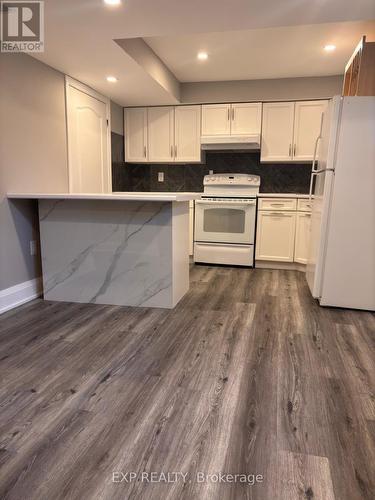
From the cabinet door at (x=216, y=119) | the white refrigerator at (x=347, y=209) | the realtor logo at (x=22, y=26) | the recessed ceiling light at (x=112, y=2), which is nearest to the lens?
the recessed ceiling light at (x=112, y=2)

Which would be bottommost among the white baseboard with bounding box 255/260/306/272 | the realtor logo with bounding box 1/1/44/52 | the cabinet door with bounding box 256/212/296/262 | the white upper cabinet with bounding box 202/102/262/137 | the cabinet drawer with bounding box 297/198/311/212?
the white baseboard with bounding box 255/260/306/272

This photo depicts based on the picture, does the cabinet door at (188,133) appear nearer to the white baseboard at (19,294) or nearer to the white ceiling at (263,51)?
the white ceiling at (263,51)

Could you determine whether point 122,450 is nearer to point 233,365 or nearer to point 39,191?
point 233,365

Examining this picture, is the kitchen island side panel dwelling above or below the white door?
below

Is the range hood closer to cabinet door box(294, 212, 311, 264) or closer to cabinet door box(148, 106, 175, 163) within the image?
cabinet door box(148, 106, 175, 163)

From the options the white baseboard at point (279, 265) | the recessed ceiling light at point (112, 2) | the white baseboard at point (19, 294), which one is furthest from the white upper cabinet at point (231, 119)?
the white baseboard at point (19, 294)

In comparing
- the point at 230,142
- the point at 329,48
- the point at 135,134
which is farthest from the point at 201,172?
the point at 329,48

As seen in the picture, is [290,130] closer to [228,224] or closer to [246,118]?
[246,118]

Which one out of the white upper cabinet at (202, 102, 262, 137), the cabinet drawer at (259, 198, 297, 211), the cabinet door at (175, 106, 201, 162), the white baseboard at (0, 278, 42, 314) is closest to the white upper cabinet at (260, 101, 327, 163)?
the white upper cabinet at (202, 102, 262, 137)

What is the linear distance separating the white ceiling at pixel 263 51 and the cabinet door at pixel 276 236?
1727mm

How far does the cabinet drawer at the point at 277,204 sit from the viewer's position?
4.20 metres

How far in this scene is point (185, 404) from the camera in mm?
1559

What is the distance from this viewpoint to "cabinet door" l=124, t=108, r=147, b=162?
475 centimetres

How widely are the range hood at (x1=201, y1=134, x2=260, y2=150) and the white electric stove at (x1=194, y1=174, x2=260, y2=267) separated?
1.32ft
